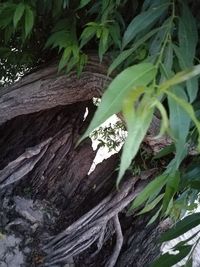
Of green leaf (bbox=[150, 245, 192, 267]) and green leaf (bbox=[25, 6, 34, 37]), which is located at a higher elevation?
green leaf (bbox=[25, 6, 34, 37])

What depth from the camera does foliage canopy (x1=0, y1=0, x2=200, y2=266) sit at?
0.33 m

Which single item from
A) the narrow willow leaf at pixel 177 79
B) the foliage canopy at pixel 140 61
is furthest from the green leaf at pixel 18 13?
the narrow willow leaf at pixel 177 79

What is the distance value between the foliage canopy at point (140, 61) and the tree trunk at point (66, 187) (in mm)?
199

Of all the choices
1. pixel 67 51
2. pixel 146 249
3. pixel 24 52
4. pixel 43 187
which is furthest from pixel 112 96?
pixel 43 187

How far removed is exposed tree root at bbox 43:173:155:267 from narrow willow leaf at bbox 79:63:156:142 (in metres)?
1.06

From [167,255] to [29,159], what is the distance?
37.4 inches

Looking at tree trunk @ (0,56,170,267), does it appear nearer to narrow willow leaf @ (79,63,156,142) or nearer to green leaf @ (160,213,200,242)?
green leaf @ (160,213,200,242)

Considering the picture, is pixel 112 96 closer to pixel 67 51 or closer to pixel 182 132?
pixel 182 132

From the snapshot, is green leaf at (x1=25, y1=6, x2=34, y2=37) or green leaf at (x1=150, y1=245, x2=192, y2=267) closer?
green leaf at (x1=150, y1=245, x2=192, y2=267)

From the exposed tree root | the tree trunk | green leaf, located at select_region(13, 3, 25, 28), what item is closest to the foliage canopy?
green leaf, located at select_region(13, 3, 25, 28)

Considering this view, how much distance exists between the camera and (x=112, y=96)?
14.3 inches

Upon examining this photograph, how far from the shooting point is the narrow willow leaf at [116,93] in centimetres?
36

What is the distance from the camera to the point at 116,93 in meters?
0.36

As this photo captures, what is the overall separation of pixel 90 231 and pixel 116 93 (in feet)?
3.73
